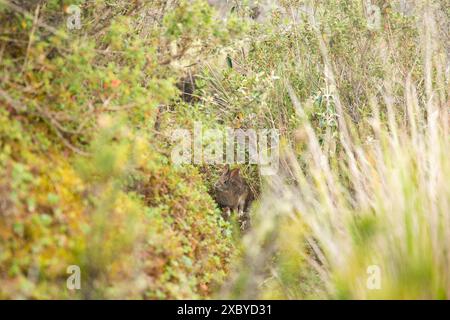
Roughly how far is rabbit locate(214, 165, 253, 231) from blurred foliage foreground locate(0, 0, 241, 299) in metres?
1.17

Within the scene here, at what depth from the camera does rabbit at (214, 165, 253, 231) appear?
5559mm

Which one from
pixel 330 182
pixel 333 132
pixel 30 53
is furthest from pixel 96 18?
pixel 333 132

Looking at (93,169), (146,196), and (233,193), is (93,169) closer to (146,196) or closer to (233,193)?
(146,196)

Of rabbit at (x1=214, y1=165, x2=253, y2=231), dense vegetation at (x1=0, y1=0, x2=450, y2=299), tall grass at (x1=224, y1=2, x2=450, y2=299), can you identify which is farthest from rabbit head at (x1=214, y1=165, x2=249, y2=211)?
tall grass at (x1=224, y1=2, x2=450, y2=299)

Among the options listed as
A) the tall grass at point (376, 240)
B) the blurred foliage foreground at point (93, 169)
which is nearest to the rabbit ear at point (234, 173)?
the blurred foliage foreground at point (93, 169)

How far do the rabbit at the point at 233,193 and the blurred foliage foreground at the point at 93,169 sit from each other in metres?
1.17

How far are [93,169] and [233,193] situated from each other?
266 centimetres

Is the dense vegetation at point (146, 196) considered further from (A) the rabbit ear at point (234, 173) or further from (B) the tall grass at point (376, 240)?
(A) the rabbit ear at point (234, 173)

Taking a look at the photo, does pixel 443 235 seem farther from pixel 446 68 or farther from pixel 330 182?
pixel 446 68

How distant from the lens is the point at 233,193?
5.62m

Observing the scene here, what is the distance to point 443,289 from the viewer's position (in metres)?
2.83

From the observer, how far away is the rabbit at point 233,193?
5559 mm

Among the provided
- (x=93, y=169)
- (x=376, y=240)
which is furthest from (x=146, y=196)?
(x=376, y=240)

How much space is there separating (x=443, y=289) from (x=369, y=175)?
42.6 inches
